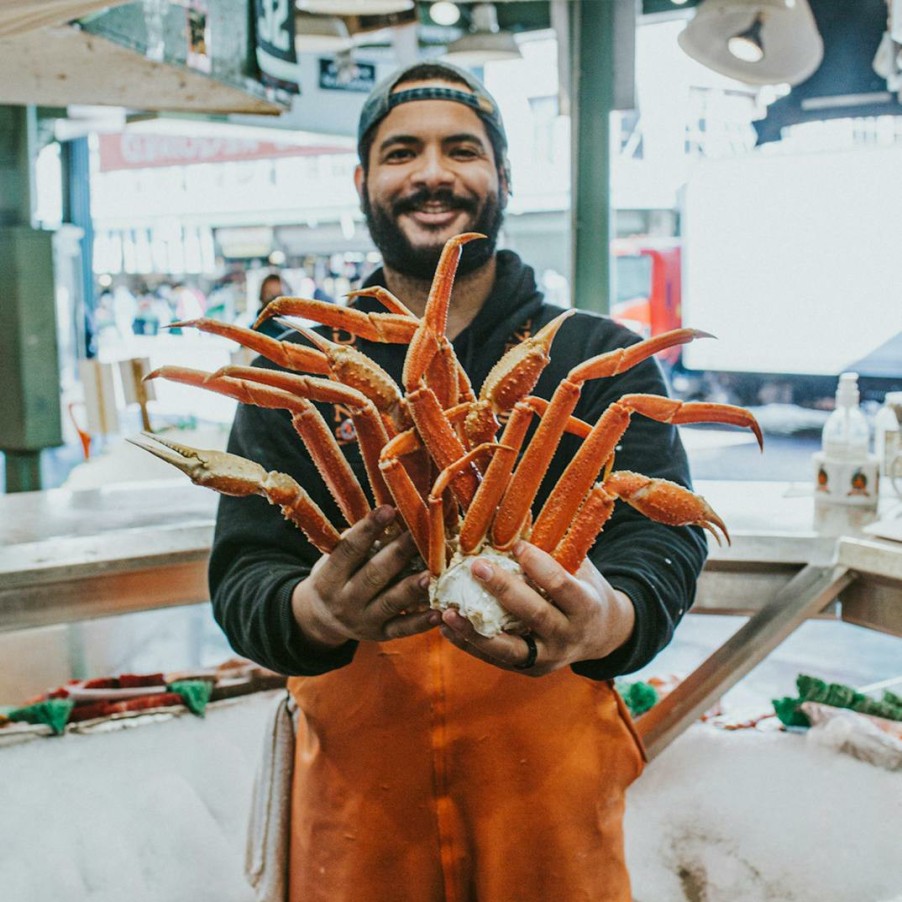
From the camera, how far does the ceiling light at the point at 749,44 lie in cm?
316

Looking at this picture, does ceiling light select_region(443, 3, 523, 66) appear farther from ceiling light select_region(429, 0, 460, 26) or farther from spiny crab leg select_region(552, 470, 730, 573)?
spiny crab leg select_region(552, 470, 730, 573)

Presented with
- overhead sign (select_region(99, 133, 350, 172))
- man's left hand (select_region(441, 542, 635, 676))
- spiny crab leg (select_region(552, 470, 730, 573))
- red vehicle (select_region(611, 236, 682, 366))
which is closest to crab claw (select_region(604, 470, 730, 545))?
spiny crab leg (select_region(552, 470, 730, 573))

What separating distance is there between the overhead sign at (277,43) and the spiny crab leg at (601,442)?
2.43 meters

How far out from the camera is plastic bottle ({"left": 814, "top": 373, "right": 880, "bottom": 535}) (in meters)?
2.15

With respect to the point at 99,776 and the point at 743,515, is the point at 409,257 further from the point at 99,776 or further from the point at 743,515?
the point at 99,776

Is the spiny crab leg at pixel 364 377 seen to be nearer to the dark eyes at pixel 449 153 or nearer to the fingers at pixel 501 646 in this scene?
the fingers at pixel 501 646

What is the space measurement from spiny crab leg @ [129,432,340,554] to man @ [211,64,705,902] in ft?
0.16

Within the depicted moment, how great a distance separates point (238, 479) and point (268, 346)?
15cm

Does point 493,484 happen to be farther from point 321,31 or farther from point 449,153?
point 321,31

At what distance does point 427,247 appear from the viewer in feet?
4.57

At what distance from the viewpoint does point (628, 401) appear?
1005mm

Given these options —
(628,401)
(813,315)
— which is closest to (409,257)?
(628,401)

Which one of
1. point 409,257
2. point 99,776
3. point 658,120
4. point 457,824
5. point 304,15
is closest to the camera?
point 457,824

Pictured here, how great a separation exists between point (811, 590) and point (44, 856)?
1.54 m
